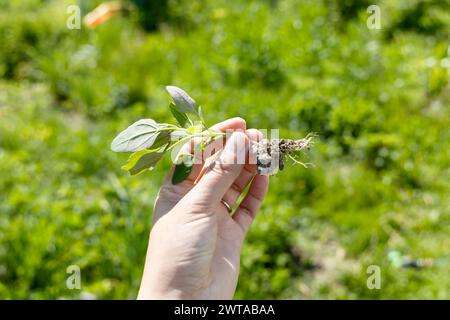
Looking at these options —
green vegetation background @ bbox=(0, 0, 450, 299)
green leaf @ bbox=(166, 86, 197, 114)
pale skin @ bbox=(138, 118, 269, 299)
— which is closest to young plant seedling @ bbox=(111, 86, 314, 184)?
green leaf @ bbox=(166, 86, 197, 114)

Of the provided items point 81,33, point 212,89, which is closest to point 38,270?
point 212,89

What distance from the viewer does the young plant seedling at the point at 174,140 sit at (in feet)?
6.41

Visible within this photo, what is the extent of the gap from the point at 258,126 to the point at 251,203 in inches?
61.5

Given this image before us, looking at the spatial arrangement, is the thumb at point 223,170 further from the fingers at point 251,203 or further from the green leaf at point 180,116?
the fingers at point 251,203

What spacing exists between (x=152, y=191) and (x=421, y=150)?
1.90 m

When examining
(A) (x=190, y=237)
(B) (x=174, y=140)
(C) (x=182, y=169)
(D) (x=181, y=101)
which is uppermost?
(D) (x=181, y=101)

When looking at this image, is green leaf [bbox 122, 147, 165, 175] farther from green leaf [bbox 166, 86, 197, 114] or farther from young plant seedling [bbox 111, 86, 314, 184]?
green leaf [bbox 166, 86, 197, 114]

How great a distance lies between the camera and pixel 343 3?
4.71 metres

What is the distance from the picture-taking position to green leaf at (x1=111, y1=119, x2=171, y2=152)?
1.93m

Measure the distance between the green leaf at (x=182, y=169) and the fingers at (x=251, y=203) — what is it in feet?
1.39

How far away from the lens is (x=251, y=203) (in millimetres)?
2363

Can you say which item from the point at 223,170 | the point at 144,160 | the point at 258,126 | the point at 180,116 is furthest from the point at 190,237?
the point at 258,126

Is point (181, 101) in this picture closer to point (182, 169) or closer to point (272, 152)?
point (182, 169)
